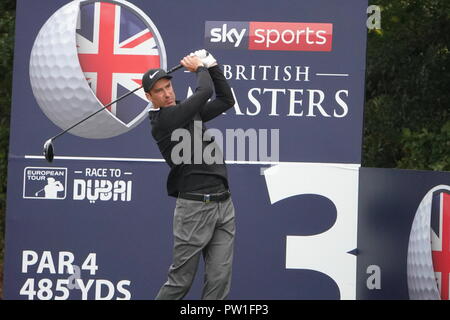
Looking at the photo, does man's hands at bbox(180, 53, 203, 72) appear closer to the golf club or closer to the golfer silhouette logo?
the golf club

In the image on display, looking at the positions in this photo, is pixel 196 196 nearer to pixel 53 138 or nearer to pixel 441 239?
pixel 53 138

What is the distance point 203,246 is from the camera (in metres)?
6.46

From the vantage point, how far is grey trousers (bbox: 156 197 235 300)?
21.2 ft

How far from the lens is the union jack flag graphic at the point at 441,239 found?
6.96m

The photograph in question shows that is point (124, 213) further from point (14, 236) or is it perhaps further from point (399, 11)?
point (399, 11)

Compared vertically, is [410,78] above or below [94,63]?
above

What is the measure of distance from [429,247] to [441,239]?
0.42ft

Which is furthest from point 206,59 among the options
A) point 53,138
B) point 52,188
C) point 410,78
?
point 410,78

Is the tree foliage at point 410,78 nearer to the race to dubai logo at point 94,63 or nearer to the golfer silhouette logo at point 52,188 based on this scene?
the race to dubai logo at point 94,63

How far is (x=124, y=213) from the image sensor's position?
7.30m

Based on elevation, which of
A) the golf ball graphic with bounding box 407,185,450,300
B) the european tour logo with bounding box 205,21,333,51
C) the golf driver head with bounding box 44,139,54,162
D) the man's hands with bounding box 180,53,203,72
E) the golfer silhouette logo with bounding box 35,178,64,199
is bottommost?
the golf ball graphic with bounding box 407,185,450,300

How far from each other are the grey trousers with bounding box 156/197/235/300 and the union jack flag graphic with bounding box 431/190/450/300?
151 cm

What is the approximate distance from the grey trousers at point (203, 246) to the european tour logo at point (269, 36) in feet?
4.25

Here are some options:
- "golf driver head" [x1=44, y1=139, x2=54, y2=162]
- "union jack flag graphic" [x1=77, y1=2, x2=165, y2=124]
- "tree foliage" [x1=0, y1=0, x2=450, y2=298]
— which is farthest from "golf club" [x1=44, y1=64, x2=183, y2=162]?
"tree foliage" [x1=0, y1=0, x2=450, y2=298]
